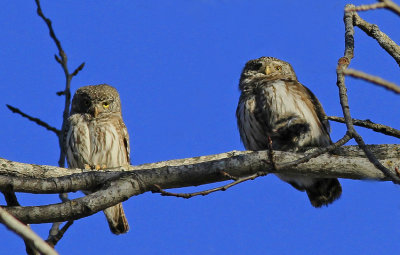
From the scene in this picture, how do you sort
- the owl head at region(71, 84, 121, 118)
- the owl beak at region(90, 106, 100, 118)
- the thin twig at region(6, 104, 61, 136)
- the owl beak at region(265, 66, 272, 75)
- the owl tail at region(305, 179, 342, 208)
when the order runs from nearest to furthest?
the thin twig at region(6, 104, 61, 136), the owl tail at region(305, 179, 342, 208), the owl beak at region(265, 66, 272, 75), the owl beak at region(90, 106, 100, 118), the owl head at region(71, 84, 121, 118)

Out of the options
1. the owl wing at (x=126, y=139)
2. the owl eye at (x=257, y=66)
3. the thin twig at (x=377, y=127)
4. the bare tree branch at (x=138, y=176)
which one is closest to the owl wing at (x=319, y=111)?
the owl eye at (x=257, y=66)

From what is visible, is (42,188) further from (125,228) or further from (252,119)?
(125,228)

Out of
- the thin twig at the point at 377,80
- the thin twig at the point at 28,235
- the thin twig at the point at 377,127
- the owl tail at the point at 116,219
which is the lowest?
the thin twig at the point at 28,235

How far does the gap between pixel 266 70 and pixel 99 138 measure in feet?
7.79

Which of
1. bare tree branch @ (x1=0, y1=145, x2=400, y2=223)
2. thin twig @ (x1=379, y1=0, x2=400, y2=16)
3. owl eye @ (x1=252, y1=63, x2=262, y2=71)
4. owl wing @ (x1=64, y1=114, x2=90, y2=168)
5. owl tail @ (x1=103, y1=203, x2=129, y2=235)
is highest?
owl eye @ (x1=252, y1=63, x2=262, y2=71)

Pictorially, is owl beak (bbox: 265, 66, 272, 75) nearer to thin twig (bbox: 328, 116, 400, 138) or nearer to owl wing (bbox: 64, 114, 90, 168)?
owl wing (bbox: 64, 114, 90, 168)

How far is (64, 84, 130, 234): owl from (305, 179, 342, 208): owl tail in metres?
2.48

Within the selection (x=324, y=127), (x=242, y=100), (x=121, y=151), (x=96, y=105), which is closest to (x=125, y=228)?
(x=121, y=151)

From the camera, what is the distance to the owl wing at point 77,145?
7.59 metres

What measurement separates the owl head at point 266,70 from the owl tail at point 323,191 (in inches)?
70.4

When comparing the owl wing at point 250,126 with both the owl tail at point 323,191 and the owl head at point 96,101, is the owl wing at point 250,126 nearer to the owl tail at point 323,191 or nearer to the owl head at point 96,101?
the owl tail at point 323,191

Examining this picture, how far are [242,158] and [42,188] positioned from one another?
141 cm

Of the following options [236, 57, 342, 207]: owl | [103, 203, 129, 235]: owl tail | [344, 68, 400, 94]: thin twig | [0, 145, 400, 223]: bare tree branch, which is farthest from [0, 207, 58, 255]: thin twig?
[103, 203, 129, 235]: owl tail

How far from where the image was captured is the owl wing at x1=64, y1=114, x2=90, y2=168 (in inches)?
299
